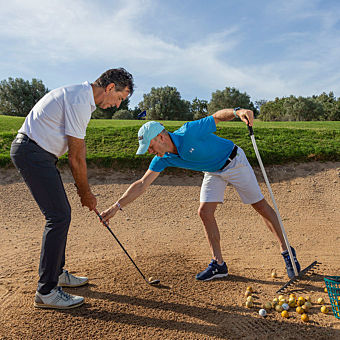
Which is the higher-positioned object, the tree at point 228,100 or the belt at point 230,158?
the tree at point 228,100

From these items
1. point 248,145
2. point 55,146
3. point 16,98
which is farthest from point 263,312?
point 16,98

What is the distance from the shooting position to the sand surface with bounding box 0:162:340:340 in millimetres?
3320

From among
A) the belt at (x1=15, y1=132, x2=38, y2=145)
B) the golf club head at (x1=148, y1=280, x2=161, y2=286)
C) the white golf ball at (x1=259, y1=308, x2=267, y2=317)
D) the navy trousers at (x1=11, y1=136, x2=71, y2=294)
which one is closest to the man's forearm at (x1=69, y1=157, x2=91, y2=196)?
the navy trousers at (x1=11, y1=136, x2=71, y2=294)

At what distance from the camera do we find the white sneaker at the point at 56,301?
353 cm

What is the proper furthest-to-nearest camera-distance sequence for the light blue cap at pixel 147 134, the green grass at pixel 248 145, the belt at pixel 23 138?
the green grass at pixel 248 145, the light blue cap at pixel 147 134, the belt at pixel 23 138

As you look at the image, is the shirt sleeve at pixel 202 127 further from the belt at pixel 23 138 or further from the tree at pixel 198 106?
the tree at pixel 198 106

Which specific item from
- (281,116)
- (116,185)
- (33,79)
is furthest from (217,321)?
(33,79)

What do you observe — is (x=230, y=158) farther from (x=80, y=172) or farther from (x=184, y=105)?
(x=184, y=105)

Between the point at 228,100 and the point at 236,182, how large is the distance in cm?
4478

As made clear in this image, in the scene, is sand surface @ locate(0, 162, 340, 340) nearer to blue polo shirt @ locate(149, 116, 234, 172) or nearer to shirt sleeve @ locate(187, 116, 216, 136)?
blue polo shirt @ locate(149, 116, 234, 172)

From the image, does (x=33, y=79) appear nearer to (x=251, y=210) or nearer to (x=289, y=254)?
(x=251, y=210)

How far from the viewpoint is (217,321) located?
11.1ft

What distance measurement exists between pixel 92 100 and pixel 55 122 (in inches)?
16.4

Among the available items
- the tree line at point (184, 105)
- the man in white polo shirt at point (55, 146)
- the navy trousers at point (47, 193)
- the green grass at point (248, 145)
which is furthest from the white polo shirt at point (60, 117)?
the tree line at point (184, 105)
